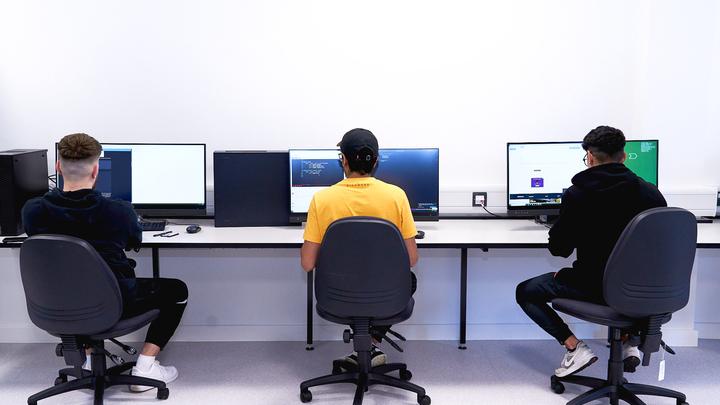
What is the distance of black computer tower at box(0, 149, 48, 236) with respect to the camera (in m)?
3.30

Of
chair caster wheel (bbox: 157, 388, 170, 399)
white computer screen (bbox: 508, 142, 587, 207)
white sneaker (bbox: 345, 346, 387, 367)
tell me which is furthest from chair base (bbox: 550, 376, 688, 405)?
chair caster wheel (bbox: 157, 388, 170, 399)

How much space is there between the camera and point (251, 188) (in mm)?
3574

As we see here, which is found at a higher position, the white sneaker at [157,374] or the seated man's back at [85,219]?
the seated man's back at [85,219]

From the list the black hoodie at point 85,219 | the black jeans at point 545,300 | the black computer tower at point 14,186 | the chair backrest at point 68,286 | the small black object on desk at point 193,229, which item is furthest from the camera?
the small black object on desk at point 193,229

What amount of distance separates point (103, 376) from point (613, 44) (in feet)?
10.1

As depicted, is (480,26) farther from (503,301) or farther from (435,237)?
(503,301)

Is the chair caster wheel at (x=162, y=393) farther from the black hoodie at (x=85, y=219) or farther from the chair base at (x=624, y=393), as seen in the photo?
the chair base at (x=624, y=393)

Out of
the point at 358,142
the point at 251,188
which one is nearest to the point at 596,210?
the point at 358,142

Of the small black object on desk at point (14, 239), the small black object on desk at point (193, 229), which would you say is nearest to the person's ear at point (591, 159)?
the small black object on desk at point (193, 229)

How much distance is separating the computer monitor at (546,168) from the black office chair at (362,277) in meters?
1.12

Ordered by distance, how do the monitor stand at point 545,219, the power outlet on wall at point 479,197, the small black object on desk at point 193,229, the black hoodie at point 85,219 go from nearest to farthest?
the black hoodie at point 85,219, the small black object on desk at point 193,229, the monitor stand at point 545,219, the power outlet on wall at point 479,197

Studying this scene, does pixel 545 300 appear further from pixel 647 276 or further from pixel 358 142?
pixel 358 142

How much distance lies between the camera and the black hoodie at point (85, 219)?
8.77 ft

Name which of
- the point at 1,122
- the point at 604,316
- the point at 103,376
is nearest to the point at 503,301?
the point at 604,316
